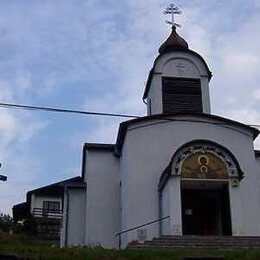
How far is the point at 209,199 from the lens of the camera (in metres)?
24.5

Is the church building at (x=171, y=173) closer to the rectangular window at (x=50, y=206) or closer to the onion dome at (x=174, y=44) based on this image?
the onion dome at (x=174, y=44)

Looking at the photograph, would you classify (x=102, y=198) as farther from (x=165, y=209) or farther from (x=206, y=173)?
(x=206, y=173)

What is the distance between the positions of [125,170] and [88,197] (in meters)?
2.57

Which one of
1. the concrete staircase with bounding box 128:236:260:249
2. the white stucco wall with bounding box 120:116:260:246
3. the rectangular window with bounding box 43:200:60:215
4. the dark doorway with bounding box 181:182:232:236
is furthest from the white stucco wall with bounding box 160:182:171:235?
the rectangular window with bounding box 43:200:60:215

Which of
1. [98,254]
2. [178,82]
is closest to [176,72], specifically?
[178,82]

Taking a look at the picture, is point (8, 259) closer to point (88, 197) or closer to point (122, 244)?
point (122, 244)

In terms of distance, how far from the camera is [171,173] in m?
21.9

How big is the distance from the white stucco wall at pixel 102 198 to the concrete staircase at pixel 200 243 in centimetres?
605

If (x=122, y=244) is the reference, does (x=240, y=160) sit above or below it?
above

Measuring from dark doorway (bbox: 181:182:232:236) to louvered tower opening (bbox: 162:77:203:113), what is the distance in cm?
430

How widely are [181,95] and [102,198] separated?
6390 mm

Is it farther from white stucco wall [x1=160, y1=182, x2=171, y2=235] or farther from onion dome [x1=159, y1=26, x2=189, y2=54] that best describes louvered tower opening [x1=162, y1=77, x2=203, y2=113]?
white stucco wall [x1=160, y1=182, x2=171, y2=235]

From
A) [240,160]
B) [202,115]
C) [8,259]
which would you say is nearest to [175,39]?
[202,115]

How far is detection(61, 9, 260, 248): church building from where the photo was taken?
73.3ft
